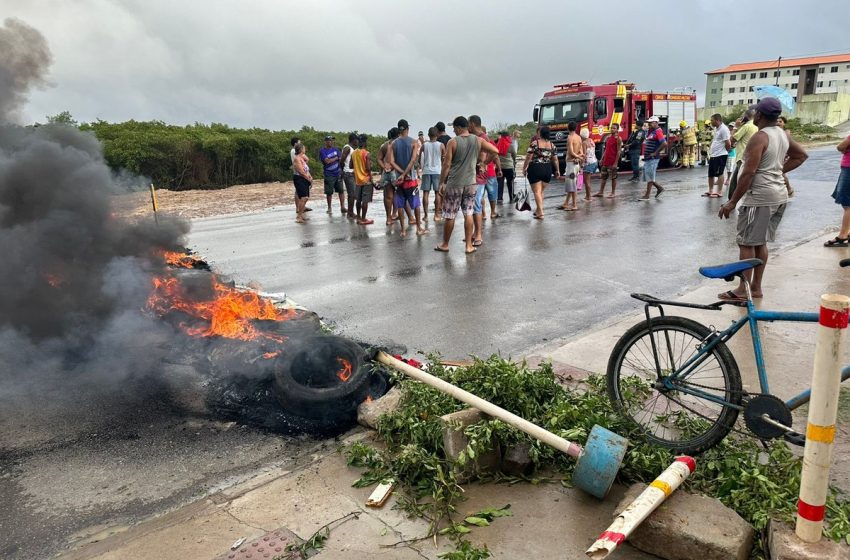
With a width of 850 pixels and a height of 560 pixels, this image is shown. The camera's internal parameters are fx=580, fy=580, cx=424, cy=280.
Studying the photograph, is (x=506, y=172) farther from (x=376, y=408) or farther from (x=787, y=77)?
(x=787, y=77)

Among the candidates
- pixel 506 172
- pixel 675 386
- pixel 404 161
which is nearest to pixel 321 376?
pixel 675 386

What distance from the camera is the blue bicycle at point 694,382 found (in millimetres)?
3051

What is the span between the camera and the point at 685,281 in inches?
292

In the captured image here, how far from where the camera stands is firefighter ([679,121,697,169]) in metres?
25.0

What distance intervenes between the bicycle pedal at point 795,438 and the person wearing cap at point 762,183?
2.91 m

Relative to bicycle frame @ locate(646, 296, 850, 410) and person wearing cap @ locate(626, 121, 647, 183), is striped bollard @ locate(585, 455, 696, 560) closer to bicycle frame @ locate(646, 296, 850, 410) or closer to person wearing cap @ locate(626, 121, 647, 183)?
bicycle frame @ locate(646, 296, 850, 410)

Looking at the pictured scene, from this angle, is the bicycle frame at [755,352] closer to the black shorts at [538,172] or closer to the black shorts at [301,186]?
the black shorts at [538,172]

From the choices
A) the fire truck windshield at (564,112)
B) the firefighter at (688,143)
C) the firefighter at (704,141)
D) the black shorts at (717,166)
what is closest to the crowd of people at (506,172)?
the black shorts at (717,166)

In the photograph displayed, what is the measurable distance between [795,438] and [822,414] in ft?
2.56

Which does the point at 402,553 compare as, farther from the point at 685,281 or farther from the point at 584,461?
the point at 685,281

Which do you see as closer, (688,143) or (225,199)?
(225,199)

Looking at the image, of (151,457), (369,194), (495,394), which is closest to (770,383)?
A: (495,394)

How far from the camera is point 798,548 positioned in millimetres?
2324

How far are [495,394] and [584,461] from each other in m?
0.94
